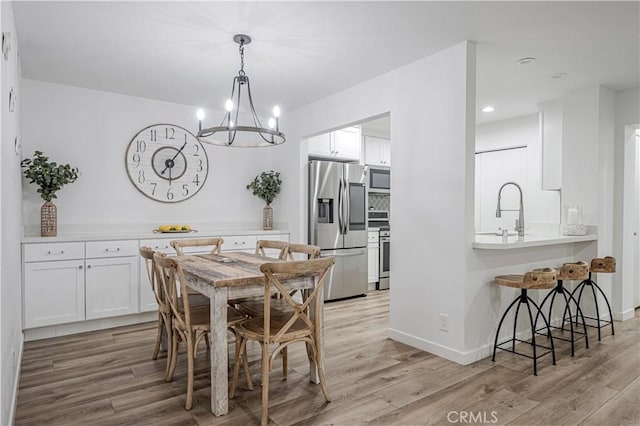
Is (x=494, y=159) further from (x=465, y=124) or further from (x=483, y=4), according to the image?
(x=483, y=4)

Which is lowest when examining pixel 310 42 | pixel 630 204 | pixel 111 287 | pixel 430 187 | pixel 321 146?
pixel 111 287

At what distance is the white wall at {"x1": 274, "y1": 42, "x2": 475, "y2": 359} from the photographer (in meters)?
3.01

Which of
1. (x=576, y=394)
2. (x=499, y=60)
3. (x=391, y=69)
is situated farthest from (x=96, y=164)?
(x=576, y=394)

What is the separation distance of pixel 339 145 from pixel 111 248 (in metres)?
3.17

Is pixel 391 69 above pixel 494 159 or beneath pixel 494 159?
above

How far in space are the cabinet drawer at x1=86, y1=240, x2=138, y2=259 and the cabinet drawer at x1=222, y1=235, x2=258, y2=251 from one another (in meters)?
0.98

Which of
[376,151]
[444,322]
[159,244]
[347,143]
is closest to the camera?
[444,322]

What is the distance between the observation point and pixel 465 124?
2.98 metres

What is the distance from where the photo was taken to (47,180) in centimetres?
366

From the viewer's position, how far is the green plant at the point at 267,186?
5.18m

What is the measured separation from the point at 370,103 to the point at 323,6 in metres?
1.49

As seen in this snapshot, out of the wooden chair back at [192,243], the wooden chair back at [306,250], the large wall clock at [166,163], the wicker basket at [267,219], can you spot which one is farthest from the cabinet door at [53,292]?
the wicker basket at [267,219]

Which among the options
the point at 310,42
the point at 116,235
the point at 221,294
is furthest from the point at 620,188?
the point at 116,235

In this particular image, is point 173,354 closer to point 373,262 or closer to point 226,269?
point 226,269
